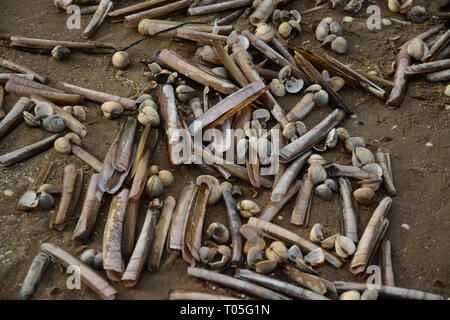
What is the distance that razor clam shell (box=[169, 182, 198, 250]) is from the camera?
3.38 meters

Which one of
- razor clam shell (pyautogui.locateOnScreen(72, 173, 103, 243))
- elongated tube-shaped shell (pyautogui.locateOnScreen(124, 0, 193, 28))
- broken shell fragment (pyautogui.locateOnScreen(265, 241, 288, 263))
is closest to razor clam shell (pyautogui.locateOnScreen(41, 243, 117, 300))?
razor clam shell (pyautogui.locateOnScreen(72, 173, 103, 243))

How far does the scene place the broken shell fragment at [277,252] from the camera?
10.8ft

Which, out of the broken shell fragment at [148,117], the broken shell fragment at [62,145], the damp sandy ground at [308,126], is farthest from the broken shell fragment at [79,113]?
the broken shell fragment at [148,117]

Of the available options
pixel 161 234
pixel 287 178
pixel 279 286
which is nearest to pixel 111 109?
pixel 161 234

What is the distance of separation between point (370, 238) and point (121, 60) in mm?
2960

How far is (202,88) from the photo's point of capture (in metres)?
4.55

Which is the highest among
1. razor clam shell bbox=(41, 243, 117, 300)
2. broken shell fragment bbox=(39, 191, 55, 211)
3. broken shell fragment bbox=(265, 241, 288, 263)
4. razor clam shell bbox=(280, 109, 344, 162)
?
broken shell fragment bbox=(39, 191, 55, 211)

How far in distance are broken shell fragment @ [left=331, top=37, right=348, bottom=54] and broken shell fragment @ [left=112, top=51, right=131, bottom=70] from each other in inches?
85.0

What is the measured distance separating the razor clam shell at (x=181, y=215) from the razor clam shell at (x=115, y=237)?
38cm

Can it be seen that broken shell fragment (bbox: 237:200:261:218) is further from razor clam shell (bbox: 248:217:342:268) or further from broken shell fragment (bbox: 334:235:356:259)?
broken shell fragment (bbox: 334:235:356:259)

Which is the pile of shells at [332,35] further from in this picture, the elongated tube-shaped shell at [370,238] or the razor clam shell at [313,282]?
the razor clam shell at [313,282]

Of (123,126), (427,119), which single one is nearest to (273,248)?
(123,126)

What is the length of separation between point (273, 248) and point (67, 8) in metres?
3.89
